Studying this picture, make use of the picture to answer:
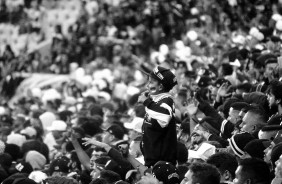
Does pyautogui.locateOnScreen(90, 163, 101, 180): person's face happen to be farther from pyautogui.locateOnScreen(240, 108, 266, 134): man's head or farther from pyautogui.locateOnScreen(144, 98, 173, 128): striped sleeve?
pyautogui.locateOnScreen(240, 108, 266, 134): man's head

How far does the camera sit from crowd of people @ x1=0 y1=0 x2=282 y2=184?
7.72 meters

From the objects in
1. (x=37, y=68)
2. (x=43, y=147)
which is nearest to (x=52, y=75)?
(x=37, y=68)

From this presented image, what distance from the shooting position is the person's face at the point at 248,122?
8.45 m

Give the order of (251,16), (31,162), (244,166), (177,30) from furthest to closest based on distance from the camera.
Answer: (177,30) < (251,16) < (31,162) < (244,166)

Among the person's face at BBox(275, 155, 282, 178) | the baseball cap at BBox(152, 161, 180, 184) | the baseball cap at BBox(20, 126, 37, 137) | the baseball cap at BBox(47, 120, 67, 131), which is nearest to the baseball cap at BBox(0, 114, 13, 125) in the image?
the baseball cap at BBox(20, 126, 37, 137)

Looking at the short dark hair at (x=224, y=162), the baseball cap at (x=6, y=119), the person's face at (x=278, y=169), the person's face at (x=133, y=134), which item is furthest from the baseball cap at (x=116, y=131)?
the baseball cap at (x=6, y=119)

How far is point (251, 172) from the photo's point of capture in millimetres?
6594

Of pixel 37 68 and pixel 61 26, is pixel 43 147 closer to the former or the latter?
pixel 37 68

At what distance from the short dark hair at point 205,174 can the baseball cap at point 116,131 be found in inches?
142

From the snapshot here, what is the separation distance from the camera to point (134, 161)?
777cm

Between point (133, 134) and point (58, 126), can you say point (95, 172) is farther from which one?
point (58, 126)

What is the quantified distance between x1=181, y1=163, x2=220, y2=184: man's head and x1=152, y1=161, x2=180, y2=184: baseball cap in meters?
0.58

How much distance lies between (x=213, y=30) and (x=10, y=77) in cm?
700

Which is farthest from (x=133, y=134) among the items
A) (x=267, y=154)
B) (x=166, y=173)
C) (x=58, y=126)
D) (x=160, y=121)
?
(x=267, y=154)
